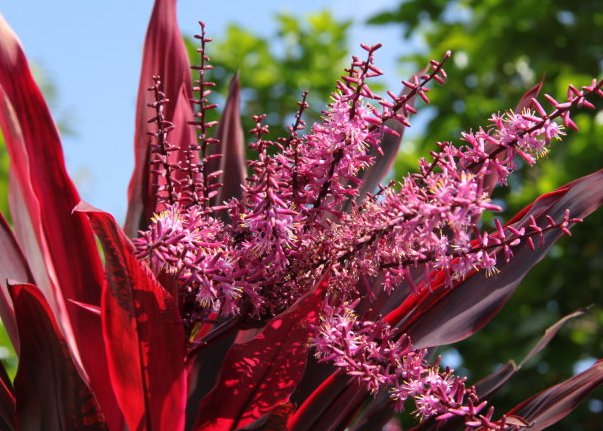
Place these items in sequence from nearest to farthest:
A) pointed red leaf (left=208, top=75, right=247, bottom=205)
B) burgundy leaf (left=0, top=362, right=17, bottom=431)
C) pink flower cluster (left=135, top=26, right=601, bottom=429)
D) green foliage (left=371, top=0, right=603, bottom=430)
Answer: pink flower cluster (left=135, top=26, right=601, bottom=429)
burgundy leaf (left=0, top=362, right=17, bottom=431)
pointed red leaf (left=208, top=75, right=247, bottom=205)
green foliage (left=371, top=0, right=603, bottom=430)

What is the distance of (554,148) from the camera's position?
16.0ft

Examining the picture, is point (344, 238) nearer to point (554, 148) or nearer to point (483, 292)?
point (483, 292)

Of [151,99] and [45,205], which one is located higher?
[151,99]

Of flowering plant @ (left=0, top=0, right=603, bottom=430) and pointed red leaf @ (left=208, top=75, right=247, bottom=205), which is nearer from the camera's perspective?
flowering plant @ (left=0, top=0, right=603, bottom=430)

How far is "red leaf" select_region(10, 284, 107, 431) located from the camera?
96 cm

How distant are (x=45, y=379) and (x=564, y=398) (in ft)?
2.23

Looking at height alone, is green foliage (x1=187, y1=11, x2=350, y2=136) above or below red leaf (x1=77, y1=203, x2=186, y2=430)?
above

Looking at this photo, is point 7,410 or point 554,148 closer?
point 7,410

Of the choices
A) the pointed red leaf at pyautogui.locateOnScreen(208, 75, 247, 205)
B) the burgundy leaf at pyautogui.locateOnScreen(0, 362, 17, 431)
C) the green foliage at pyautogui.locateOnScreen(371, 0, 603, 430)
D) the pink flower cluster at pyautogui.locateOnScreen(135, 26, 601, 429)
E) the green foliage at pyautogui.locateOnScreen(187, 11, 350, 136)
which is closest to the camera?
the pink flower cluster at pyautogui.locateOnScreen(135, 26, 601, 429)

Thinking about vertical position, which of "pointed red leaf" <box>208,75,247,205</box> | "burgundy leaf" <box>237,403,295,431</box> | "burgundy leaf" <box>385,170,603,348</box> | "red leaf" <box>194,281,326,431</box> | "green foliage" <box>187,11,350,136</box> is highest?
"green foliage" <box>187,11,350,136</box>

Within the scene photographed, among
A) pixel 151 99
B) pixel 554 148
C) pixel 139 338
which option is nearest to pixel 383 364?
pixel 139 338

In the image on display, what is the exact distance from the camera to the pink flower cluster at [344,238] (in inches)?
37.0

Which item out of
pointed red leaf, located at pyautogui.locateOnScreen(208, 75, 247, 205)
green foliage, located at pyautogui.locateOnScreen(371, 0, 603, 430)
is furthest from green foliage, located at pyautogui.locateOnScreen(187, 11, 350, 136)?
pointed red leaf, located at pyautogui.locateOnScreen(208, 75, 247, 205)

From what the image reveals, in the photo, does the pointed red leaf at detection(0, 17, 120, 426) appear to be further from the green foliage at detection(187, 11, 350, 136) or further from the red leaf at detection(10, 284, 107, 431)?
the green foliage at detection(187, 11, 350, 136)
